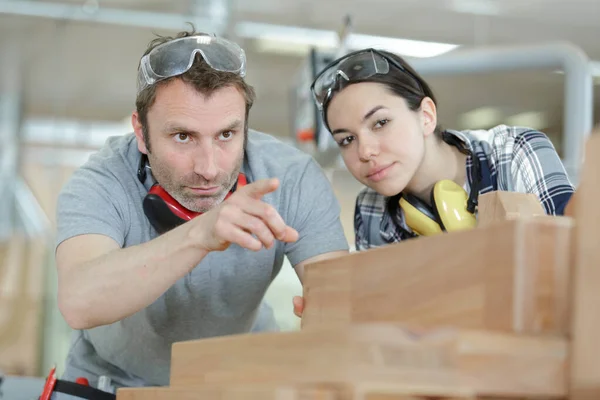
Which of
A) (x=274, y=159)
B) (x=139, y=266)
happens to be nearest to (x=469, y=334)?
(x=139, y=266)

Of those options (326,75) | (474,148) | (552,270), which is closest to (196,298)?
(326,75)

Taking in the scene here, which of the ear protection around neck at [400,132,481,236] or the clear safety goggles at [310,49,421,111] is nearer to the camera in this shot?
the ear protection around neck at [400,132,481,236]

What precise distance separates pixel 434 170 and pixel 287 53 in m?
3.78

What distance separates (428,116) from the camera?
72.2 inches

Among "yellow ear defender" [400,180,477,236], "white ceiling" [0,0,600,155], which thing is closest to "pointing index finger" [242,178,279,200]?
"yellow ear defender" [400,180,477,236]

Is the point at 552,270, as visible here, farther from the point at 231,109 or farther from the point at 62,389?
the point at 62,389

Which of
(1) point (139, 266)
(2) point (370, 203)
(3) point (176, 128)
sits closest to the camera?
(1) point (139, 266)

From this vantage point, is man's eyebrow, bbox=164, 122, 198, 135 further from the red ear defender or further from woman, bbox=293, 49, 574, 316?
woman, bbox=293, 49, 574, 316

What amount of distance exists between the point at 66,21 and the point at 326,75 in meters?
3.35

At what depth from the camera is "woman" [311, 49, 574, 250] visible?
169cm

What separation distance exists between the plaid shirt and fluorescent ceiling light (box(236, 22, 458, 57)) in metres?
3.13

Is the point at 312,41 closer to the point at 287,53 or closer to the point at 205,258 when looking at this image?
the point at 287,53

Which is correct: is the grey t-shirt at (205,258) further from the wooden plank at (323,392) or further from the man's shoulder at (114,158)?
the wooden plank at (323,392)

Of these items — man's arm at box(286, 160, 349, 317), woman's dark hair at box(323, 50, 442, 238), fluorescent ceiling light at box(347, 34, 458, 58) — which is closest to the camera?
man's arm at box(286, 160, 349, 317)
